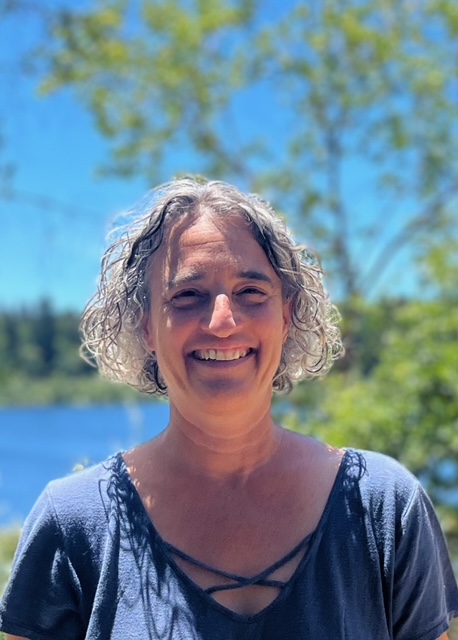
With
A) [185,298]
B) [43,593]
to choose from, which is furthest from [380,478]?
[43,593]

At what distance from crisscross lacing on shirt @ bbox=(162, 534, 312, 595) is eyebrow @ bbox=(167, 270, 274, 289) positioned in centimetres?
55

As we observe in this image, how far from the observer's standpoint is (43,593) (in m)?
1.54

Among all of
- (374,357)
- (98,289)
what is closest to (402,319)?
(374,357)

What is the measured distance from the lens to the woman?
148 centimetres

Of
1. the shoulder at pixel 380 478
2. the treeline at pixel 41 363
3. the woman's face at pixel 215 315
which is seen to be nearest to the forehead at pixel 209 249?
the woman's face at pixel 215 315

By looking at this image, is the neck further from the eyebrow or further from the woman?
the eyebrow

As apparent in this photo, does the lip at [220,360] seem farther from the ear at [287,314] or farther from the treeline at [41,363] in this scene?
the treeline at [41,363]

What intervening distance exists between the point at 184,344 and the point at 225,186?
1.28ft

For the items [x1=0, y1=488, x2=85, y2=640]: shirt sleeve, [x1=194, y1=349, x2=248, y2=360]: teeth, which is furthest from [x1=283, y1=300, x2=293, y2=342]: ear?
[x1=0, y1=488, x2=85, y2=640]: shirt sleeve

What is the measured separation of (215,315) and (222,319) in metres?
0.02

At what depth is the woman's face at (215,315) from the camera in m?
1.52

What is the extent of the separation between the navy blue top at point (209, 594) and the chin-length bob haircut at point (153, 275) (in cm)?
33

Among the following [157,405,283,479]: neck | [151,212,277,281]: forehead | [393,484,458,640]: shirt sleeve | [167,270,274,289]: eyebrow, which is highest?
[151,212,277,281]: forehead

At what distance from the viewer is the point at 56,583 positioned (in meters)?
1.53
